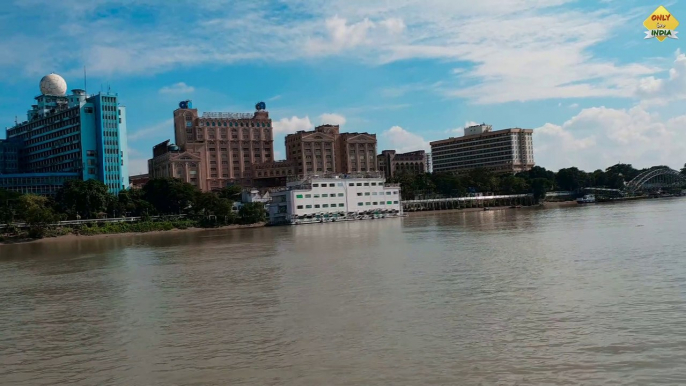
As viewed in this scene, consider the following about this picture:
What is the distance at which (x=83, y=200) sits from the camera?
3428 inches

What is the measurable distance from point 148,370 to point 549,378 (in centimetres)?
921

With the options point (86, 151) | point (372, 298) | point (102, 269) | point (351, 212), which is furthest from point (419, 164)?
point (372, 298)

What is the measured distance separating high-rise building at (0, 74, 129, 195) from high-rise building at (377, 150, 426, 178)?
93.9m

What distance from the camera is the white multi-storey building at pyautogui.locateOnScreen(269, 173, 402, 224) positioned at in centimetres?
9806

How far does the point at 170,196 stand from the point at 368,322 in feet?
272

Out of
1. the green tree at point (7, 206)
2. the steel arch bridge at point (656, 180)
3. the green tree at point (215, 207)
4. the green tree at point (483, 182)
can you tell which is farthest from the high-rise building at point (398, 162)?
the green tree at point (7, 206)

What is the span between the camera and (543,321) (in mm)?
17297

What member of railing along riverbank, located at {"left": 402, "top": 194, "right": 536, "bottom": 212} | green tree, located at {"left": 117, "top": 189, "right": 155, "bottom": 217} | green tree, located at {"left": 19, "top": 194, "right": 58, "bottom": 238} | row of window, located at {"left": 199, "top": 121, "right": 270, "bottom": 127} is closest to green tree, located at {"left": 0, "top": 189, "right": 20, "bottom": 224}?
green tree, located at {"left": 19, "top": 194, "right": 58, "bottom": 238}

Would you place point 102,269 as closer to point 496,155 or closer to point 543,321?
point 543,321

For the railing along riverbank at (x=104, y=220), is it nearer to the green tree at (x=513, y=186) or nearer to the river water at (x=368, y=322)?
the river water at (x=368, y=322)

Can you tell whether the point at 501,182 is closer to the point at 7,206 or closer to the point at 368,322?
the point at 7,206

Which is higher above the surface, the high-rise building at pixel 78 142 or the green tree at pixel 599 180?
the high-rise building at pixel 78 142

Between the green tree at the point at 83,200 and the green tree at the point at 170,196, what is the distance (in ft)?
26.6

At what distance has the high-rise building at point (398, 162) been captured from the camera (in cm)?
19162
